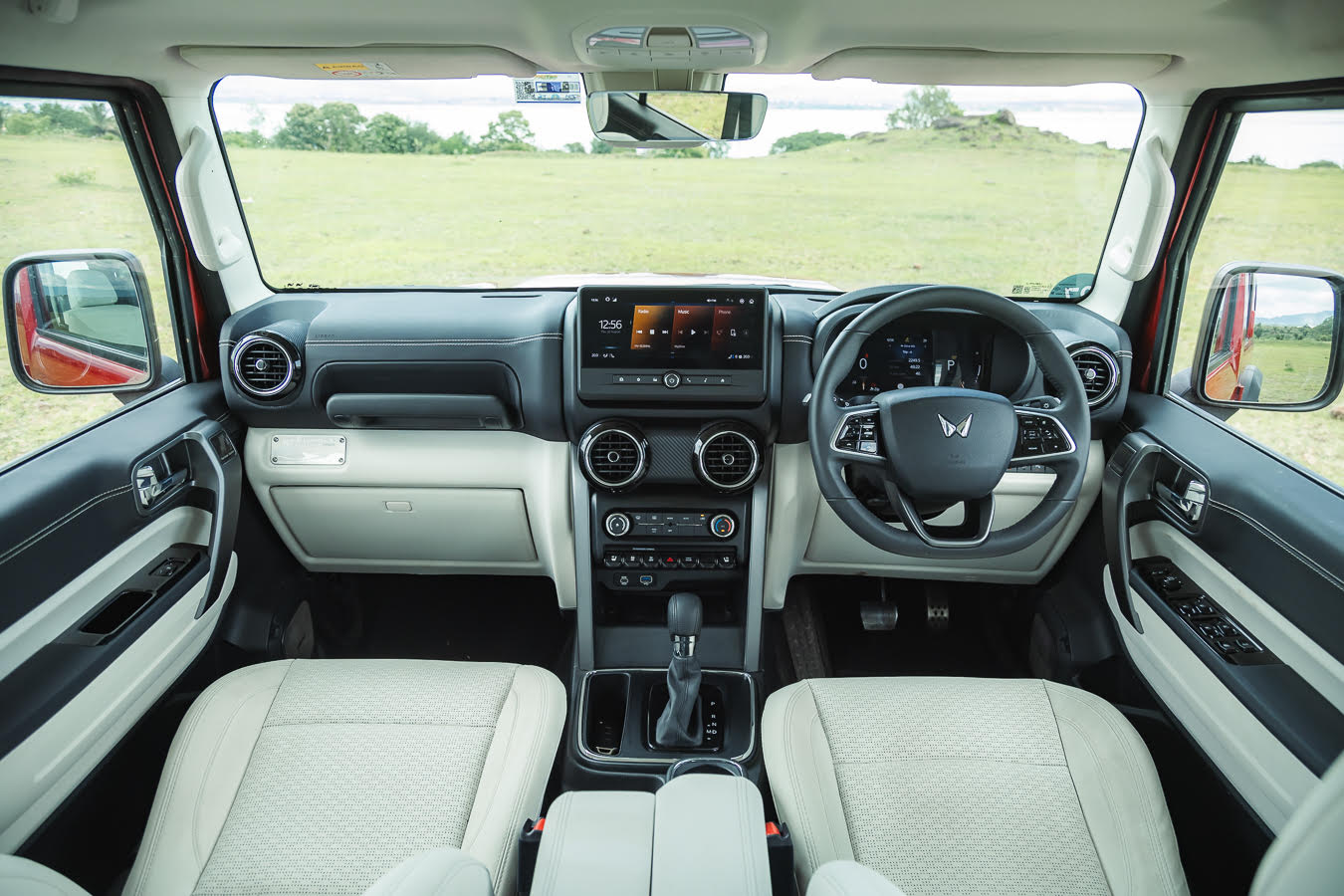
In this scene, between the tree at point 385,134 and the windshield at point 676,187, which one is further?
the tree at point 385,134

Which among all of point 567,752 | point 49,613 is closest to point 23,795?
point 49,613

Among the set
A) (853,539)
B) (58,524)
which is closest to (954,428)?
(853,539)

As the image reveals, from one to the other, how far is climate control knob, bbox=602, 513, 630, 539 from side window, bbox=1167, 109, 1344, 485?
70.6 inches

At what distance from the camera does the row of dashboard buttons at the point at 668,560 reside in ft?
8.58

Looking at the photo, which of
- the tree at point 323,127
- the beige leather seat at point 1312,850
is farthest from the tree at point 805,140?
the beige leather seat at point 1312,850

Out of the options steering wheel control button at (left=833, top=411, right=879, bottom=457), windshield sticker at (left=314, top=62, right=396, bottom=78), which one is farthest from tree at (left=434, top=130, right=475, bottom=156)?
steering wheel control button at (left=833, top=411, right=879, bottom=457)

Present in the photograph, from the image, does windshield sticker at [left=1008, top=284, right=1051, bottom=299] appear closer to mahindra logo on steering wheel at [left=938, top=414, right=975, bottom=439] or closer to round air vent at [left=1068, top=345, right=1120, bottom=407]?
round air vent at [left=1068, top=345, right=1120, bottom=407]

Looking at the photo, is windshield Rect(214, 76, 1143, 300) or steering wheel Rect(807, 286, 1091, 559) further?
windshield Rect(214, 76, 1143, 300)

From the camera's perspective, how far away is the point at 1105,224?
113 inches

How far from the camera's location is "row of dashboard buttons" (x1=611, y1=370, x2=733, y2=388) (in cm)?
240

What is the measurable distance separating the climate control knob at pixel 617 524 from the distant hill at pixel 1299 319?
2.00 meters

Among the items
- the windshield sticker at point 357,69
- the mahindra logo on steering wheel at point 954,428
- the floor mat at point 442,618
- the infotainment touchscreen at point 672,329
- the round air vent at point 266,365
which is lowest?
the floor mat at point 442,618

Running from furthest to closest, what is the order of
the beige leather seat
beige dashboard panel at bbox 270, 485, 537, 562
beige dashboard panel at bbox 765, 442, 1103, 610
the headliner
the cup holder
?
beige dashboard panel at bbox 270, 485, 537, 562 → beige dashboard panel at bbox 765, 442, 1103, 610 → the cup holder → the headliner → the beige leather seat

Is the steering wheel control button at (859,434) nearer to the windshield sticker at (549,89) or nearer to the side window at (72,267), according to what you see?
the windshield sticker at (549,89)
